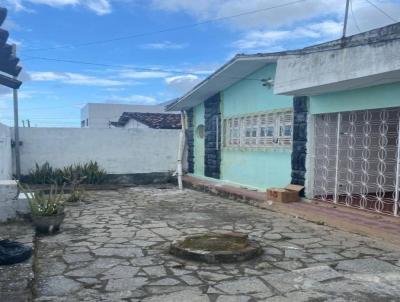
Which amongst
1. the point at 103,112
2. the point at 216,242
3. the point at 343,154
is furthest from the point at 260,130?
the point at 103,112

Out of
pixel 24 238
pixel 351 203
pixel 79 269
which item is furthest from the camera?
pixel 351 203

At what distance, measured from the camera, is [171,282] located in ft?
15.0

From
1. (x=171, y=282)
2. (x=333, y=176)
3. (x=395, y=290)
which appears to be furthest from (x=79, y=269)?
(x=333, y=176)

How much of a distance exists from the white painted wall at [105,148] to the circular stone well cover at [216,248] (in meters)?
9.56

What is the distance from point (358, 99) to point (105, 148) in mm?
9917

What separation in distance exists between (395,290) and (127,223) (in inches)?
200

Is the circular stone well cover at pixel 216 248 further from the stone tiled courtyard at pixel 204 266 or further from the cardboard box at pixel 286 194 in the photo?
the cardboard box at pixel 286 194

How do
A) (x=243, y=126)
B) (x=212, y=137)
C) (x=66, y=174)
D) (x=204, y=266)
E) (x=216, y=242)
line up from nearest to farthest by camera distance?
(x=204, y=266) < (x=216, y=242) < (x=243, y=126) < (x=66, y=174) < (x=212, y=137)

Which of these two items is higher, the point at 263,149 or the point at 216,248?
the point at 263,149

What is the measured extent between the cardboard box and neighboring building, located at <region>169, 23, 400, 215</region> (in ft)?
0.86

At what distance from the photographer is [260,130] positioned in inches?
460

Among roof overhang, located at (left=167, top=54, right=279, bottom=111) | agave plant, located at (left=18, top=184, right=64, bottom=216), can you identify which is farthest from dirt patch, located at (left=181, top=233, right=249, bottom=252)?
roof overhang, located at (left=167, top=54, right=279, bottom=111)

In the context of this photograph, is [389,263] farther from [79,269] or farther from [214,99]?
[214,99]

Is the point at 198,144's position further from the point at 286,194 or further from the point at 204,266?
the point at 204,266
